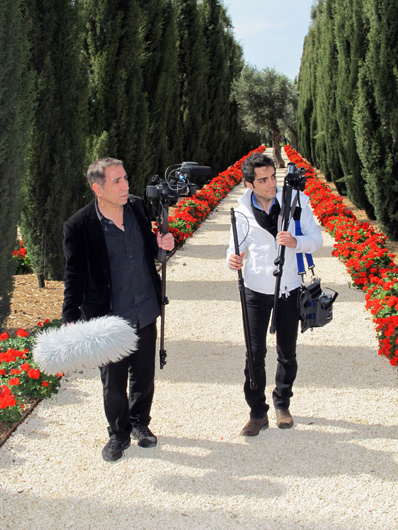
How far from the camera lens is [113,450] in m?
3.40

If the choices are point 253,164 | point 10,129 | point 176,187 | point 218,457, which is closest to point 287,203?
point 253,164

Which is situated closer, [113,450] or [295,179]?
[295,179]

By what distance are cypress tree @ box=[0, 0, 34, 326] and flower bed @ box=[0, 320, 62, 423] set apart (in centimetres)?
126

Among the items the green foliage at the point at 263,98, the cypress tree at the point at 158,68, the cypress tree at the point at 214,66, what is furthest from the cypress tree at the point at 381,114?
the green foliage at the point at 263,98

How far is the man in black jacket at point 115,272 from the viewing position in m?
3.11

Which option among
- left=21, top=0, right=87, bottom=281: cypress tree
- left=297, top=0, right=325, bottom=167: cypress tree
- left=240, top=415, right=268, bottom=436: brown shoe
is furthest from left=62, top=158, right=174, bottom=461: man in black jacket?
left=297, top=0, right=325, bottom=167: cypress tree

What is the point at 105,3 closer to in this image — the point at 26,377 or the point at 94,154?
the point at 94,154

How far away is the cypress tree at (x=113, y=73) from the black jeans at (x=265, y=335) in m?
7.06

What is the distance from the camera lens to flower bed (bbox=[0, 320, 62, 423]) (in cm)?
382

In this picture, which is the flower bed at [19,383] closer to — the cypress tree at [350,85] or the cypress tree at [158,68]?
the cypress tree at [158,68]

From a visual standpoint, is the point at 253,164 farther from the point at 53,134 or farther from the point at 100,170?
the point at 53,134

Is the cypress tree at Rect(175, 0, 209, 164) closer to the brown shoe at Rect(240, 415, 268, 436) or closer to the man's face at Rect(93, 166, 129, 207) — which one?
the brown shoe at Rect(240, 415, 268, 436)

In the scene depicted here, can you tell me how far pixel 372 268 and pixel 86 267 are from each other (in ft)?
15.7

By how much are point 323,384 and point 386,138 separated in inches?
255
